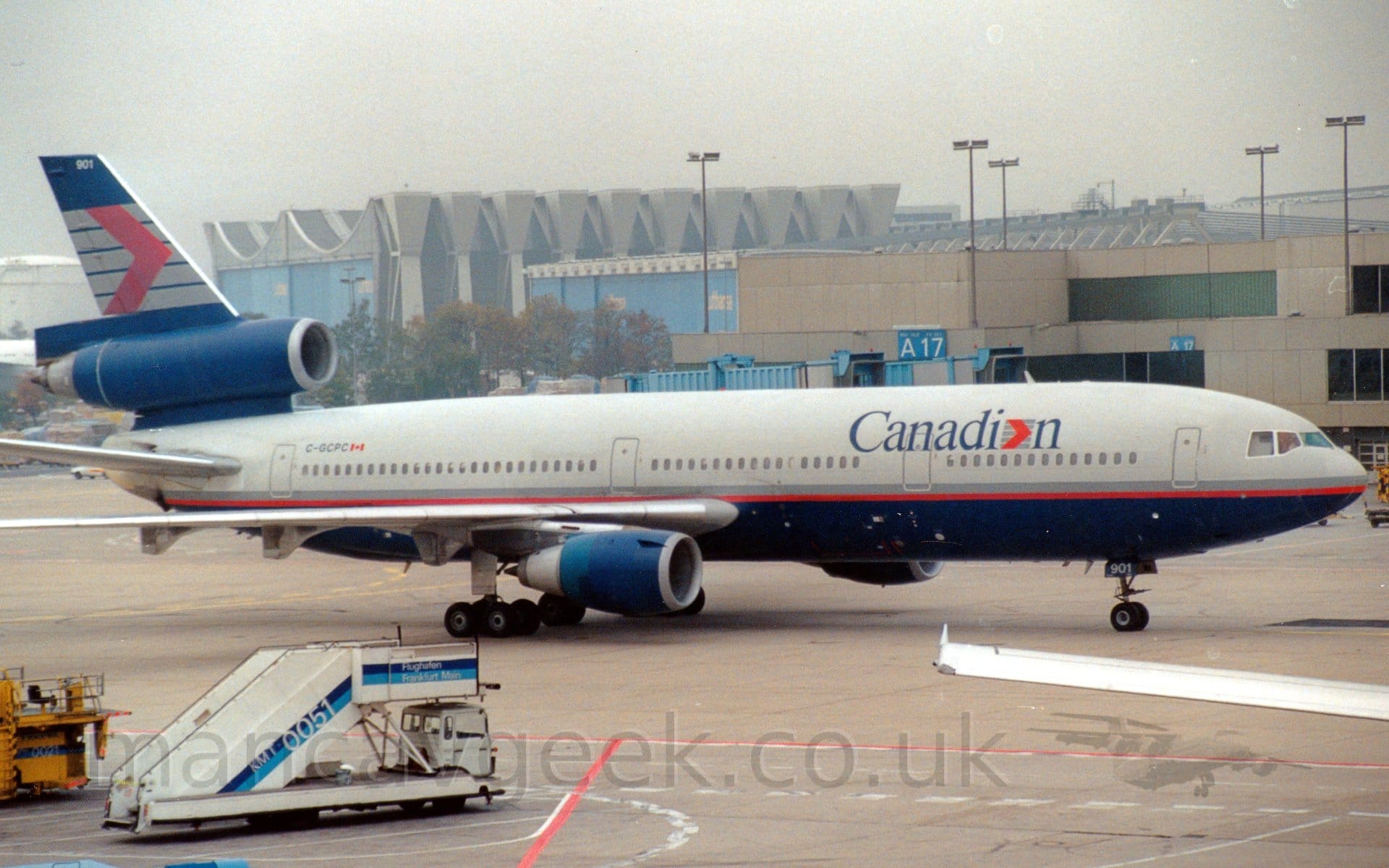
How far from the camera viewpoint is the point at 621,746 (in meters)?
20.7

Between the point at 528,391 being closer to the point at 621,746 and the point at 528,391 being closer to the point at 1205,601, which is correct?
the point at 1205,601

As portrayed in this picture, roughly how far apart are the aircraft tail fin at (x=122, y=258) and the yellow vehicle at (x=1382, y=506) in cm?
3689


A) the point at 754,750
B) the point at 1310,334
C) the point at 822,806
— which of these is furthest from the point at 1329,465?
the point at 1310,334

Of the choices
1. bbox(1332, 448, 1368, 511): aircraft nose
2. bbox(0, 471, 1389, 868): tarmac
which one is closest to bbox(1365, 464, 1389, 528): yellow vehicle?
bbox(0, 471, 1389, 868): tarmac

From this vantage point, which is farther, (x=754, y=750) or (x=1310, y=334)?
(x=1310, y=334)

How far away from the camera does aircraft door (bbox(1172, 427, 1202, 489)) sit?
97.1 feet

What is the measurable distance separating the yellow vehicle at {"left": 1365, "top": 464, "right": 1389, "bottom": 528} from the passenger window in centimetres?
2710

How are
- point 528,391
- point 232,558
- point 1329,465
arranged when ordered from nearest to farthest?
point 1329,465 → point 232,558 → point 528,391

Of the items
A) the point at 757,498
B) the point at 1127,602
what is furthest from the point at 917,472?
the point at 1127,602

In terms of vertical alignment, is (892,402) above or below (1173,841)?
above

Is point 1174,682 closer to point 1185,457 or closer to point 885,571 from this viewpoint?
point 1185,457

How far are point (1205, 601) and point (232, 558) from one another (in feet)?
103

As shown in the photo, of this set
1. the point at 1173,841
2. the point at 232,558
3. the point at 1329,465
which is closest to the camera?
the point at 1173,841

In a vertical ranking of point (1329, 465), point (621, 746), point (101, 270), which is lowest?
point (621, 746)
